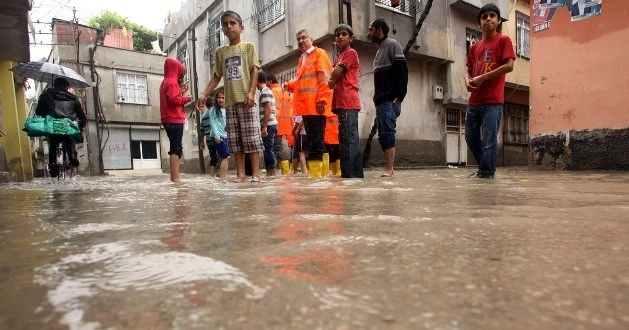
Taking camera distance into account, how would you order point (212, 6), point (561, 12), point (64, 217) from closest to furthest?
point (64, 217) < point (561, 12) < point (212, 6)

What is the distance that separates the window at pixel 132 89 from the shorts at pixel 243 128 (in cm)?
1721

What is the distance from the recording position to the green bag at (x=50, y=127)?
486cm

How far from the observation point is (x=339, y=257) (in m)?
0.72

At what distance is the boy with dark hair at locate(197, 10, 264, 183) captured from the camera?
3533 mm

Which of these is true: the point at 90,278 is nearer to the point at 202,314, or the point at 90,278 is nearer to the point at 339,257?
the point at 202,314

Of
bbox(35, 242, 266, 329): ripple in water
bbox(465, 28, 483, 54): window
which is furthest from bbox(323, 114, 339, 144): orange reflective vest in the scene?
bbox(465, 28, 483, 54): window

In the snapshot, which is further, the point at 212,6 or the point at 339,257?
the point at 212,6

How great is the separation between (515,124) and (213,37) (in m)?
10.8

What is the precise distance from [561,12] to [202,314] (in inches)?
237

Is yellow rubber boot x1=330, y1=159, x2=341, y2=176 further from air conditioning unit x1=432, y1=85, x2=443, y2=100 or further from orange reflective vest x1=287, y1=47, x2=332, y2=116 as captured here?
air conditioning unit x1=432, y1=85, x2=443, y2=100

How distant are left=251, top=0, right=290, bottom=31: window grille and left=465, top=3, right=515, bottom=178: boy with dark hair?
6.59m

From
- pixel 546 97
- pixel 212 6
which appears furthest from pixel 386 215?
pixel 212 6

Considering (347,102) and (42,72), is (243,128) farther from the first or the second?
(42,72)

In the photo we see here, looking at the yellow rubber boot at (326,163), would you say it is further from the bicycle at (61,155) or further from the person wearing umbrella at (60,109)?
the bicycle at (61,155)
